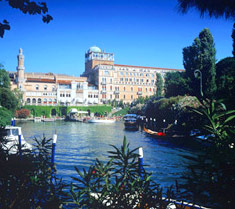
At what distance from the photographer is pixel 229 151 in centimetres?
199

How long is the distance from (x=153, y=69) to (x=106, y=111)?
2654 centimetres

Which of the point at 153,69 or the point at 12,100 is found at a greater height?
the point at 153,69

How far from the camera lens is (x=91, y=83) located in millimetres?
86500

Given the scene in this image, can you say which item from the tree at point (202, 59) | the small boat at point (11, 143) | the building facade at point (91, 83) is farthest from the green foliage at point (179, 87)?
the building facade at point (91, 83)

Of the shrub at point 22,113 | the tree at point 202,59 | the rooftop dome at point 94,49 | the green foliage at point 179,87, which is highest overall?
the rooftop dome at point 94,49

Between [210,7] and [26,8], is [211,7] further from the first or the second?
[26,8]

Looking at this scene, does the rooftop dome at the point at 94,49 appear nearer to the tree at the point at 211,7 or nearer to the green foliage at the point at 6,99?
the green foliage at the point at 6,99

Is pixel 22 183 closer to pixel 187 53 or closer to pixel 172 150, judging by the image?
pixel 172 150

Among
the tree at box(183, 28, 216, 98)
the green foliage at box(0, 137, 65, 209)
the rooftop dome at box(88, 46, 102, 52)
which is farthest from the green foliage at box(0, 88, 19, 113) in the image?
the rooftop dome at box(88, 46, 102, 52)

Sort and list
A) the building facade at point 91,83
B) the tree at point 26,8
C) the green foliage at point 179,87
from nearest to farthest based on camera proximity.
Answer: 1. the tree at point 26,8
2. the green foliage at point 179,87
3. the building facade at point 91,83

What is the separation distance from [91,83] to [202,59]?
5605 cm

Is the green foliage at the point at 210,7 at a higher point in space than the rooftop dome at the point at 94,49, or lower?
lower

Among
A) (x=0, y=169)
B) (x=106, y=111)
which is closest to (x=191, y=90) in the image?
(x=0, y=169)

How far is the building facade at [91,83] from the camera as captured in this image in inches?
2845
